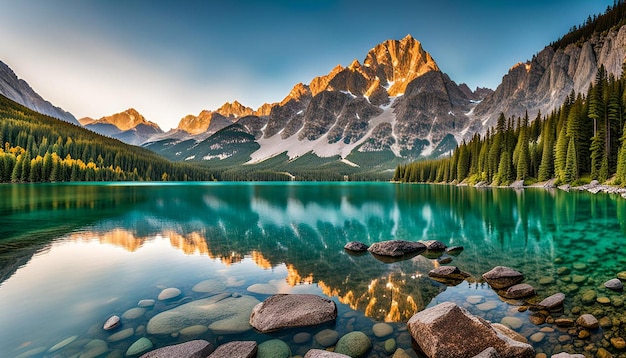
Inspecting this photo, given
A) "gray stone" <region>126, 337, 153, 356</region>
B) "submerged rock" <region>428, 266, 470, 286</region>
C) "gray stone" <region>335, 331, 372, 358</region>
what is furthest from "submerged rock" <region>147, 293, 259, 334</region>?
"submerged rock" <region>428, 266, 470, 286</region>

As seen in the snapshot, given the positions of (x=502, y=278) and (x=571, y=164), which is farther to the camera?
(x=571, y=164)

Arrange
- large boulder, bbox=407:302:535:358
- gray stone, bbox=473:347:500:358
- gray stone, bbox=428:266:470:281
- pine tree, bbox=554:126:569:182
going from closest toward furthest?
1. gray stone, bbox=473:347:500:358
2. large boulder, bbox=407:302:535:358
3. gray stone, bbox=428:266:470:281
4. pine tree, bbox=554:126:569:182

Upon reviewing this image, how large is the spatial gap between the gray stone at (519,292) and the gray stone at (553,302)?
710 mm

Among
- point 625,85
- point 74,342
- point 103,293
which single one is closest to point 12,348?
point 74,342

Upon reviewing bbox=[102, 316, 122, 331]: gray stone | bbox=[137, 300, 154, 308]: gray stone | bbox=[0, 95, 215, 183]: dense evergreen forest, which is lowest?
bbox=[137, 300, 154, 308]: gray stone

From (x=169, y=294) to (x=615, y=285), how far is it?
19.1 meters

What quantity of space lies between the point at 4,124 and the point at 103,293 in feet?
561

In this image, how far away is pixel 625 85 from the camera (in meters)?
62.7

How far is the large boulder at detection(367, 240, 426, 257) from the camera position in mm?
19656

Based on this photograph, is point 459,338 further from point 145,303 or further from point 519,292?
point 145,303

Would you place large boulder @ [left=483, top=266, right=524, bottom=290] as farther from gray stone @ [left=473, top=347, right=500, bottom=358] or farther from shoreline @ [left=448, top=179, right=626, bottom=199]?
shoreline @ [left=448, top=179, right=626, bottom=199]

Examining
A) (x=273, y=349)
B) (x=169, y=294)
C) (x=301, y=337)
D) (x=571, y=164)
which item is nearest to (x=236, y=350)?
(x=273, y=349)

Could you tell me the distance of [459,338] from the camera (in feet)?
26.9

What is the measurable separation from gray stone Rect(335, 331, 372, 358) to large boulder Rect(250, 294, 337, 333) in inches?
54.9
